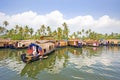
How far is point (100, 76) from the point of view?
20.9m

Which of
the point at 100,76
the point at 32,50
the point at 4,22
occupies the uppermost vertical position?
the point at 4,22

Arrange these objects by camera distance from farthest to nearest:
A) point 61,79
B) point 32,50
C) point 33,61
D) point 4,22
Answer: point 4,22, point 32,50, point 33,61, point 61,79

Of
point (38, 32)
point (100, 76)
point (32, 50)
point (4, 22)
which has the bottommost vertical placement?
point (100, 76)

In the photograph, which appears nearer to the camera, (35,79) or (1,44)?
(35,79)

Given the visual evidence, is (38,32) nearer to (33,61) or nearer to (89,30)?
(89,30)

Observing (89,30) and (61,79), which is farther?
(89,30)

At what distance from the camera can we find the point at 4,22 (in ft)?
382

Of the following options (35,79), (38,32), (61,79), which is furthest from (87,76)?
(38,32)

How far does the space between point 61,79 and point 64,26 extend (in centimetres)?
9187

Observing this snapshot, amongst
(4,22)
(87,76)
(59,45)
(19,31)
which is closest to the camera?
(87,76)

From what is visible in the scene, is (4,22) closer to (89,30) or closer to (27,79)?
(89,30)

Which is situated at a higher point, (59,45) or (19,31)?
(19,31)

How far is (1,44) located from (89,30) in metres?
92.9

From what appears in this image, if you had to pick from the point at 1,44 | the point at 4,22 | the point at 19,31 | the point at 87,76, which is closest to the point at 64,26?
the point at 19,31
